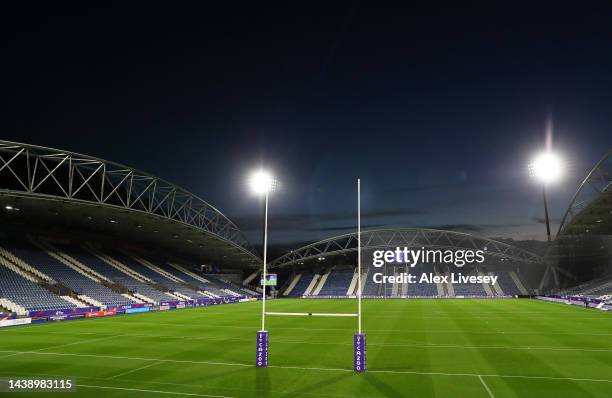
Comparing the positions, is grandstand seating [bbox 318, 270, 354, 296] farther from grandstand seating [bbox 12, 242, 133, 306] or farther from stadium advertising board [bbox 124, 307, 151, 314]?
grandstand seating [bbox 12, 242, 133, 306]

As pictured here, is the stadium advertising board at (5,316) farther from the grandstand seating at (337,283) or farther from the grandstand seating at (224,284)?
the grandstand seating at (337,283)

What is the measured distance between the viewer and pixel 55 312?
115ft

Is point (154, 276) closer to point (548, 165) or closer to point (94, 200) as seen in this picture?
point (94, 200)

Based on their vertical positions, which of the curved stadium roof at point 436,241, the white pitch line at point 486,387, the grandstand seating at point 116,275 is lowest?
the white pitch line at point 486,387

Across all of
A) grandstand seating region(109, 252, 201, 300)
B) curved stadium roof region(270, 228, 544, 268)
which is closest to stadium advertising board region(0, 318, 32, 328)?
grandstand seating region(109, 252, 201, 300)

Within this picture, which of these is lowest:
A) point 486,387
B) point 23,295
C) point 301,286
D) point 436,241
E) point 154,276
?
point 301,286

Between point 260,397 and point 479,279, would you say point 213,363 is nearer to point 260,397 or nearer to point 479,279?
point 260,397

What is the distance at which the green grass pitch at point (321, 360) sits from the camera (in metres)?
12.7

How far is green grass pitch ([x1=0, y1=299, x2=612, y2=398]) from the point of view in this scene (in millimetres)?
12727

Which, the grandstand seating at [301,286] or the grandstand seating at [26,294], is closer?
the grandstand seating at [26,294]

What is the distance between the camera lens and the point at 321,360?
56.1 feet

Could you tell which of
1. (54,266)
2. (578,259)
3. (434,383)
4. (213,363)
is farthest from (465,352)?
(578,259)

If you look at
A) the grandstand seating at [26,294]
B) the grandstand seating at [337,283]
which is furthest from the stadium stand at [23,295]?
the grandstand seating at [337,283]

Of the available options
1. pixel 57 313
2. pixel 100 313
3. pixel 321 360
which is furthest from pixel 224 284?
pixel 321 360
